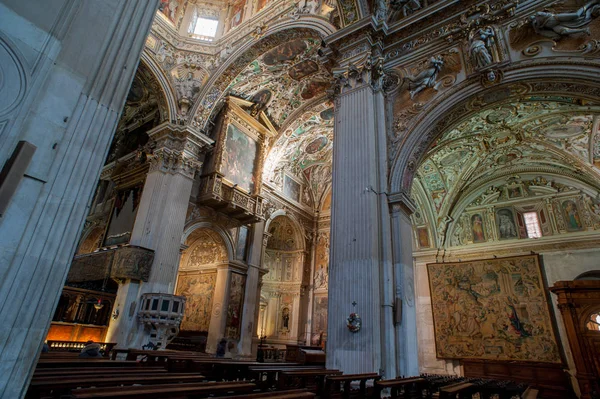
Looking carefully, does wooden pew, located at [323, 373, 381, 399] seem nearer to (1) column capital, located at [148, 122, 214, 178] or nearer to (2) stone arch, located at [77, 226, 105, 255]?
(1) column capital, located at [148, 122, 214, 178]

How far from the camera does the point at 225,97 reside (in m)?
13.9

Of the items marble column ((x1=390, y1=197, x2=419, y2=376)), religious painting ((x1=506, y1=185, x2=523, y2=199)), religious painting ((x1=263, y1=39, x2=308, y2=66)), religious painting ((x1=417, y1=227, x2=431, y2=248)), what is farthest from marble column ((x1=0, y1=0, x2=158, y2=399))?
religious painting ((x1=506, y1=185, x2=523, y2=199))

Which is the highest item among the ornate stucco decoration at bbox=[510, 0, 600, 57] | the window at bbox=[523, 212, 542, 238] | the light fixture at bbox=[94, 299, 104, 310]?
the ornate stucco decoration at bbox=[510, 0, 600, 57]

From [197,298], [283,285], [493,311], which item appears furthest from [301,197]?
[493,311]

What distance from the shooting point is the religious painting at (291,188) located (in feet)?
58.9

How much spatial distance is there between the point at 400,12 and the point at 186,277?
12.8 meters

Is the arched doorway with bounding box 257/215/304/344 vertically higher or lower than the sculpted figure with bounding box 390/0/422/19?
lower

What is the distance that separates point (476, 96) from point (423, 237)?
8.97 metres

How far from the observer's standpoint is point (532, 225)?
1456 cm

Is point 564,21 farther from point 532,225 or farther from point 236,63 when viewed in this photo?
point 532,225

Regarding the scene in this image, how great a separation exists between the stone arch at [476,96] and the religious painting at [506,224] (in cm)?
891

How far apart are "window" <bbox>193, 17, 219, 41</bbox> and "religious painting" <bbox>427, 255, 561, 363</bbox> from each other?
560 inches

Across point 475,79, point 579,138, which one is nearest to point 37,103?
point 475,79

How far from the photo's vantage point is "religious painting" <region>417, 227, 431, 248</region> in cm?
1552
